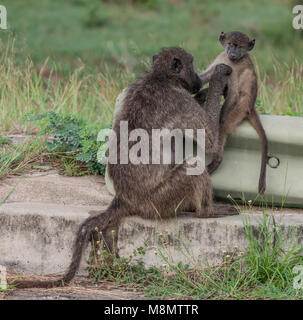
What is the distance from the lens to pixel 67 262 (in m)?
5.23

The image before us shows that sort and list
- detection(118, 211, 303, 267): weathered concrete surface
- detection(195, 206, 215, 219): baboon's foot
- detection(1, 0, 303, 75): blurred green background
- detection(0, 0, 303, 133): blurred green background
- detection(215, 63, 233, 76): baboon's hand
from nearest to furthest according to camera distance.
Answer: detection(118, 211, 303, 267): weathered concrete surface < detection(195, 206, 215, 219): baboon's foot < detection(215, 63, 233, 76): baboon's hand < detection(0, 0, 303, 133): blurred green background < detection(1, 0, 303, 75): blurred green background

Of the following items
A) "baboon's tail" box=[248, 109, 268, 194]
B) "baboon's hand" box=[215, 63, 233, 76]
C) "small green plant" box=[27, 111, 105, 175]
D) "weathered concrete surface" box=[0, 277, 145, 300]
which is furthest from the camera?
"small green plant" box=[27, 111, 105, 175]

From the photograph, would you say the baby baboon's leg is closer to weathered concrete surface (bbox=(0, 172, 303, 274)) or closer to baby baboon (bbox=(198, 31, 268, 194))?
baby baboon (bbox=(198, 31, 268, 194))

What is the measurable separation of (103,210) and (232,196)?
3.92ft

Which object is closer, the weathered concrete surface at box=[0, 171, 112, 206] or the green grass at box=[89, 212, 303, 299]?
the green grass at box=[89, 212, 303, 299]

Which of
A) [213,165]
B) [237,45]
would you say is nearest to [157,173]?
[213,165]

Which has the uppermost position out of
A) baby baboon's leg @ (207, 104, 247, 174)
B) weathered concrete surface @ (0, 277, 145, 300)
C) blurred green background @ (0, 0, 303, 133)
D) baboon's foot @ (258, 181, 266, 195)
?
blurred green background @ (0, 0, 303, 133)

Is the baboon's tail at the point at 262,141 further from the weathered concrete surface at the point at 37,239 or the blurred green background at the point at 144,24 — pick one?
the blurred green background at the point at 144,24

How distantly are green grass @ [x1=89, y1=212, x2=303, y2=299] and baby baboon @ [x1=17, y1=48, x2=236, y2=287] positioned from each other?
243 millimetres

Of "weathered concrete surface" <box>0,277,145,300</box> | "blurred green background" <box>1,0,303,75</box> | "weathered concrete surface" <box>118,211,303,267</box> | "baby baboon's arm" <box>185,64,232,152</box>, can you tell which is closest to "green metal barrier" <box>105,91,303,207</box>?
"baby baboon's arm" <box>185,64,232,152</box>

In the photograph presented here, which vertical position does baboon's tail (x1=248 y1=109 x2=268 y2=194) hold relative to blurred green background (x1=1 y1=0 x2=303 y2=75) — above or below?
below

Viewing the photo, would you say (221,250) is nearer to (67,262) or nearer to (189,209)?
(189,209)

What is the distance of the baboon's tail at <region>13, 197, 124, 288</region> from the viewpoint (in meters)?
4.89

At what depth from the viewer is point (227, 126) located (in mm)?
5684
